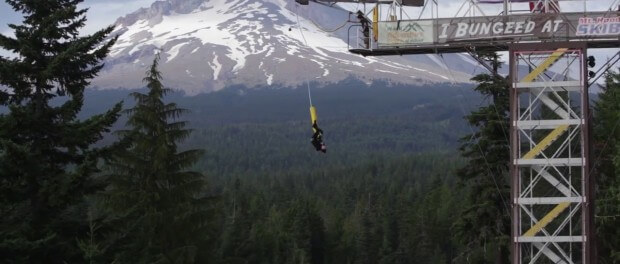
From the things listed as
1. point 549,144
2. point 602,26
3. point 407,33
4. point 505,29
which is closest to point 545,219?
point 549,144

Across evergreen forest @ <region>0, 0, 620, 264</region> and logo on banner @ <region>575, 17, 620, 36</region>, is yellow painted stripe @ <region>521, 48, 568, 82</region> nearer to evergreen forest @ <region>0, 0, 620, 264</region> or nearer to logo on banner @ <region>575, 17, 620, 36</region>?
logo on banner @ <region>575, 17, 620, 36</region>

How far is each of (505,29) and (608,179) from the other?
16.2 metres

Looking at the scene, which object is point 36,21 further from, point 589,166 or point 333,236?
point 333,236

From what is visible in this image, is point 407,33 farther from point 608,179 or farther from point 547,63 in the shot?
point 608,179

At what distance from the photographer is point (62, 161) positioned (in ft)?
61.1

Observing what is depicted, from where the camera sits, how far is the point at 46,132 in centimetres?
1827

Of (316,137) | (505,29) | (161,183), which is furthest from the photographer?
(161,183)

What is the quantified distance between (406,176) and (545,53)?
161680mm

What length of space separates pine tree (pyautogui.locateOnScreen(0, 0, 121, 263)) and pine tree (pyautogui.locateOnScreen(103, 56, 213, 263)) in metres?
7.05

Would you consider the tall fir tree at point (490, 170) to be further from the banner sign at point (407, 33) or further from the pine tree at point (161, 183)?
the pine tree at point (161, 183)

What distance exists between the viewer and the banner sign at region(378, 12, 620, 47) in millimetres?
20219

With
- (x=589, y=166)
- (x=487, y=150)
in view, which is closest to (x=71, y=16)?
(x=589, y=166)

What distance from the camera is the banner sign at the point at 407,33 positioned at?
2122 centimetres

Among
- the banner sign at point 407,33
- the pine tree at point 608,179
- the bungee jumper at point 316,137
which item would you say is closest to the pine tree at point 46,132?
the bungee jumper at point 316,137
